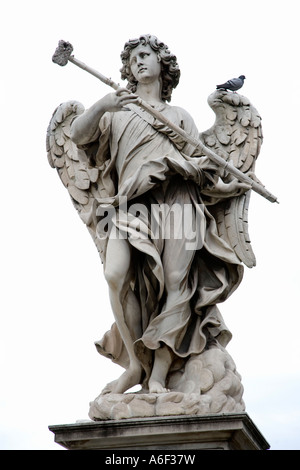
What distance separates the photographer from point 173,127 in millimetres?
10305

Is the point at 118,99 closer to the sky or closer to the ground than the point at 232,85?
closer to the ground

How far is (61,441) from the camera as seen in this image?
9688mm

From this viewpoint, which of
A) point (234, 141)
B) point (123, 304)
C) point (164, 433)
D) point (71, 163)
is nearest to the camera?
point (164, 433)

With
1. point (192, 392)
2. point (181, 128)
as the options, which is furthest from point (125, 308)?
point (181, 128)

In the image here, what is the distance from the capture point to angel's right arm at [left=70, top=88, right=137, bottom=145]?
32.9 ft

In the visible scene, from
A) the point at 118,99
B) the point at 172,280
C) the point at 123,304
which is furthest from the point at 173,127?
the point at 123,304

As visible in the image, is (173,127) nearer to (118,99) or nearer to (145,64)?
(118,99)

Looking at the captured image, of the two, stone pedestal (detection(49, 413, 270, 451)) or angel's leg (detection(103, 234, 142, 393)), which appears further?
angel's leg (detection(103, 234, 142, 393))

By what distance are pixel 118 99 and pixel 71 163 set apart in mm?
1179

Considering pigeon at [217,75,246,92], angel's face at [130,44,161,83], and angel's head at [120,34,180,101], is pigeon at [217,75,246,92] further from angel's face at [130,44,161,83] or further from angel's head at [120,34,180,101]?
angel's face at [130,44,161,83]

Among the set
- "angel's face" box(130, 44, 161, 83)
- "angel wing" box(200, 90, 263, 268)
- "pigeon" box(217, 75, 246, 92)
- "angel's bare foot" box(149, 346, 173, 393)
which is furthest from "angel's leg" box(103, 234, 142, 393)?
"pigeon" box(217, 75, 246, 92)

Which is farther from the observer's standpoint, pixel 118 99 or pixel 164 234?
pixel 164 234

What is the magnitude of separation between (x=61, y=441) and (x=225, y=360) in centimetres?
158

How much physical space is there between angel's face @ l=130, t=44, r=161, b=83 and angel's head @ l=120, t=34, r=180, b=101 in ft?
0.12
